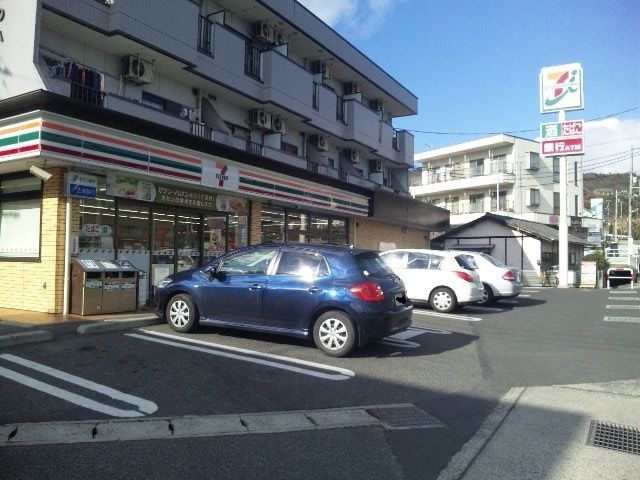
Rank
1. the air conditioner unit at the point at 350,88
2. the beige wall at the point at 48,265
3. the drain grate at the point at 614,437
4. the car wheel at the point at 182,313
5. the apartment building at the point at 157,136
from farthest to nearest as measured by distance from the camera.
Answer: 1. the air conditioner unit at the point at 350,88
2. the beige wall at the point at 48,265
3. the apartment building at the point at 157,136
4. the car wheel at the point at 182,313
5. the drain grate at the point at 614,437

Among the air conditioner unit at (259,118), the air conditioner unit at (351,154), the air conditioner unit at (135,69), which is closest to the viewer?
the air conditioner unit at (135,69)

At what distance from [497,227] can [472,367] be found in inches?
1058

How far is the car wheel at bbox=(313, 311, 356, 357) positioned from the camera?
711 cm

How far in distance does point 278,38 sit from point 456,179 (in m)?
33.8

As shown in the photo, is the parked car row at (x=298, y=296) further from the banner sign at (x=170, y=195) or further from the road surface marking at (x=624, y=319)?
the road surface marking at (x=624, y=319)

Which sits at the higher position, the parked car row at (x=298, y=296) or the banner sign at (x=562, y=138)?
the banner sign at (x=562, y=138)

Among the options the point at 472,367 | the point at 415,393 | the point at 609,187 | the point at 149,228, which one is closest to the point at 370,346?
the point at 472,367

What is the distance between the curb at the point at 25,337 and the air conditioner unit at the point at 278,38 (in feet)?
43.2

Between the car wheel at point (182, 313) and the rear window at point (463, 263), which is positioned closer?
the car wheel at point (182, 313)

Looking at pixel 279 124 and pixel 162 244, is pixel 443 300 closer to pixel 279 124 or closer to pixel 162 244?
pixel 162 244

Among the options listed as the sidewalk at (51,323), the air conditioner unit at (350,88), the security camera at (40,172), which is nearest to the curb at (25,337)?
the sidewalk at (51,323)

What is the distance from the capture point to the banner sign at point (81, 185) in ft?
31.3

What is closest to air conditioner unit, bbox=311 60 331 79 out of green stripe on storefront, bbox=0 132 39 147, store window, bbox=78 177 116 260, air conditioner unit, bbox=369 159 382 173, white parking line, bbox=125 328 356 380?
air conditioner unit, bbox=369 159 382 173

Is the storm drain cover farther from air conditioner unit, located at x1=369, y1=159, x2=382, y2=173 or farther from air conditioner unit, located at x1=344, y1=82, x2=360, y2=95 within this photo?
air conditioner unit, located at x1=369, y1=159, x2=382, y2=173
